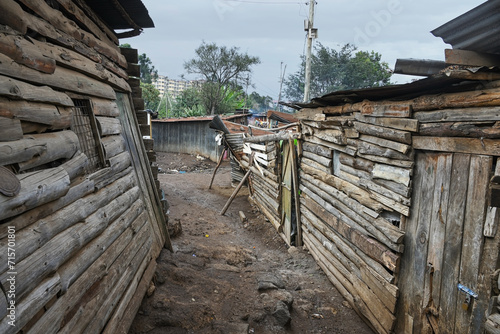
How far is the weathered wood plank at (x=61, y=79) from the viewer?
1.97 metres

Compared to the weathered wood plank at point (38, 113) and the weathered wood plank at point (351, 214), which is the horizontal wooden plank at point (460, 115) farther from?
the weathered wood plank at point (38, 113)

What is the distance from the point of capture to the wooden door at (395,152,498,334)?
2.82 meters

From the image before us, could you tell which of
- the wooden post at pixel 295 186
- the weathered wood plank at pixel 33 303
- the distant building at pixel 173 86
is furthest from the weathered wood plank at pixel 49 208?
the distant building at pixel 173 86

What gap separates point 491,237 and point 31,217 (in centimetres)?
346

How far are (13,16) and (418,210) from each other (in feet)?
13.2

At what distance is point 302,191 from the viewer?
23.8 ft

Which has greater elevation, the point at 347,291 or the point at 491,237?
the point at 491,237

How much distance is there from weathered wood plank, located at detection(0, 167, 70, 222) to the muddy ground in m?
1.86

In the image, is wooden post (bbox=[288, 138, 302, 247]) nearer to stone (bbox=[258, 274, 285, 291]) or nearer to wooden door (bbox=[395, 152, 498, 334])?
stone (bbox=[258, 274, 285, 291])

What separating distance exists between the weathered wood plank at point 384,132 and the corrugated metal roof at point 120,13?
329cm

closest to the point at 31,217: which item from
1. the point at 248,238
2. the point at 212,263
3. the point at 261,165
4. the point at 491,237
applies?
the point at 491,237

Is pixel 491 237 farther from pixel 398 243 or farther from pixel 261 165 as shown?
pixel 261 165

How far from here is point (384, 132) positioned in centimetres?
397

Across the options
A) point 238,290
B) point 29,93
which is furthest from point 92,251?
point 238,290
